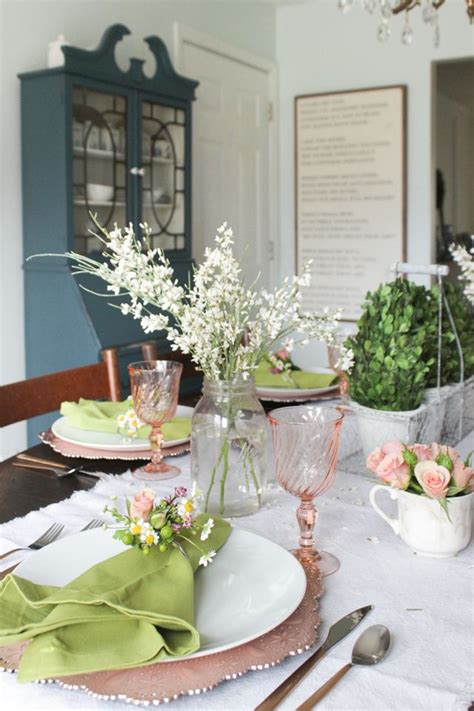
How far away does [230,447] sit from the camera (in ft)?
3.79

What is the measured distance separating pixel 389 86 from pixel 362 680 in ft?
13.9

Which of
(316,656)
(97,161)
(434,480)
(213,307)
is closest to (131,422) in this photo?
(213,307)

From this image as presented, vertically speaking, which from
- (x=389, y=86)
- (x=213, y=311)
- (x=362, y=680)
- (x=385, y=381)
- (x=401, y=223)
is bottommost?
(x=362, y=680)

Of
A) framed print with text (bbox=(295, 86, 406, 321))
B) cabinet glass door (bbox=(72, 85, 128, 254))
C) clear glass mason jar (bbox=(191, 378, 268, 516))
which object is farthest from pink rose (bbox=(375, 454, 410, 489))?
framed print with text (bbox=(295, 86, 406, 321))

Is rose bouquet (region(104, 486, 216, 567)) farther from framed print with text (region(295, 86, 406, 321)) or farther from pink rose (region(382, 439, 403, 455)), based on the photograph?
framed print with text (region(295, 86, 406, 321))

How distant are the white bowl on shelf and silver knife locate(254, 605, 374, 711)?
2.52m

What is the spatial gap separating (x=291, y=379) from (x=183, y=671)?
48.3 inches

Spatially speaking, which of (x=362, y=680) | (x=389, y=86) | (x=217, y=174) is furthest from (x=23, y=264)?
(x=362, y=680)

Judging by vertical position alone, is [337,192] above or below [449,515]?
above

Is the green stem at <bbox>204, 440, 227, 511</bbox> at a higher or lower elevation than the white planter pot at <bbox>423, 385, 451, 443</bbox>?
lower

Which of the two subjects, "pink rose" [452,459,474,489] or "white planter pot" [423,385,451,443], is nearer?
"pink rose" [452,459,474,489]

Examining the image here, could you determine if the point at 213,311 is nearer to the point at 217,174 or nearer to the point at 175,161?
the point at 175,161

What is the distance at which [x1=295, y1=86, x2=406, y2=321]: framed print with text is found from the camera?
14.8ft

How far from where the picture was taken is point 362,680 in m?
0.73
